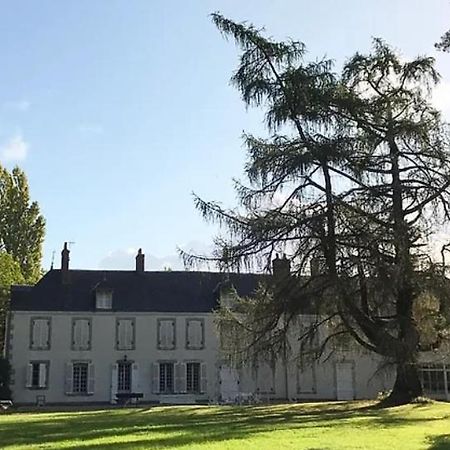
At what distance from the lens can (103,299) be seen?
3891 cm

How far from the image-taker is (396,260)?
62.3ft

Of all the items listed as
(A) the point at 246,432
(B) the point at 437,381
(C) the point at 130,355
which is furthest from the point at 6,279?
(A) the point at 246,432

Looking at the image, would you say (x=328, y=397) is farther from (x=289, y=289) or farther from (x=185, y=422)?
(x=185, y=422)

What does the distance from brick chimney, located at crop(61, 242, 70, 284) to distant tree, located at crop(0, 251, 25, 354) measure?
293cm

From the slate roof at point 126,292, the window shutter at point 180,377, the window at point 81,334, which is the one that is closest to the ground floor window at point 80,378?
the window at point 81,334

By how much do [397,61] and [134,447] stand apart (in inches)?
631

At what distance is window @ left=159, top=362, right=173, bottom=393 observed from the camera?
38.0m

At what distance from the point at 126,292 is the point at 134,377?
15.4 feet

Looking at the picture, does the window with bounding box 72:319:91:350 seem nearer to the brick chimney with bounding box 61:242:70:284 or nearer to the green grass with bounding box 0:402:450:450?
the brick chimney with bounding box 61:242:70:284

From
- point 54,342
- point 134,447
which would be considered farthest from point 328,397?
point 134,447

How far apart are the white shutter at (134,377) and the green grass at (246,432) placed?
19538 mm

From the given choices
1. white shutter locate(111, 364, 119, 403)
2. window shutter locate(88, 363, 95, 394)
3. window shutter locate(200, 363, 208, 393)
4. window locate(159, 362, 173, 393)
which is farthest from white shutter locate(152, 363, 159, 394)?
window shutter locate(88, 363, 95, 394)

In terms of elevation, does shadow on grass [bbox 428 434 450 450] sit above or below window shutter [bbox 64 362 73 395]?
below

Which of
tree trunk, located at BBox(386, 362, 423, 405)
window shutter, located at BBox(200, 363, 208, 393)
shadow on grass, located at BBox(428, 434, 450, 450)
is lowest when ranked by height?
shadow on grass, located at BBox(428, 434, 450, 450)
